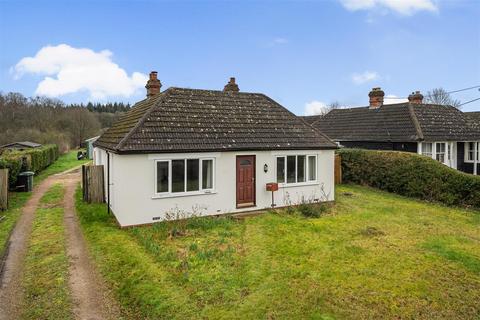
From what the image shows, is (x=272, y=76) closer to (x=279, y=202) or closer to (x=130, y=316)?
(x=279, y=202)

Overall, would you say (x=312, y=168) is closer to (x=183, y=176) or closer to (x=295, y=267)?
(x=183, y=176)

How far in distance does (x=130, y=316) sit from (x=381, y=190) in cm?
1744

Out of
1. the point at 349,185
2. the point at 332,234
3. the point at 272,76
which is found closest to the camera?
the point at 332,234

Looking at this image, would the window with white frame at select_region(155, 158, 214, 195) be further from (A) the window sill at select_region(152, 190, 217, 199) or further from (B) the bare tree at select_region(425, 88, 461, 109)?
(B) the bare tree at select_region(425, 88, 461, 109)

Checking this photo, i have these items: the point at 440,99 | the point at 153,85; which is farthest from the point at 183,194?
the point at 440,99

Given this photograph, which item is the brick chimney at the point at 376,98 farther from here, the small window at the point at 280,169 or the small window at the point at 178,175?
the small window at the point at 178,175

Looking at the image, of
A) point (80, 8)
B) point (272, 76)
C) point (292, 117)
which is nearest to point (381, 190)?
point (292, 117)

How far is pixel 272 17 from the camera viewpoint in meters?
19.8

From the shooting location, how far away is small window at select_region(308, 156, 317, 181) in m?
16.2

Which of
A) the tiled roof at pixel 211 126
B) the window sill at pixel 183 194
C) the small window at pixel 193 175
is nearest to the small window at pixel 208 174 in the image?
the window sill at pixel 183 194

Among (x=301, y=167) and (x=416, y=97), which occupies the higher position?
(x=416, y=97)

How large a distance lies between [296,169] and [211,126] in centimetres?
441

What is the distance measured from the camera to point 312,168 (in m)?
16.3

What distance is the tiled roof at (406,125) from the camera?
2364cm
